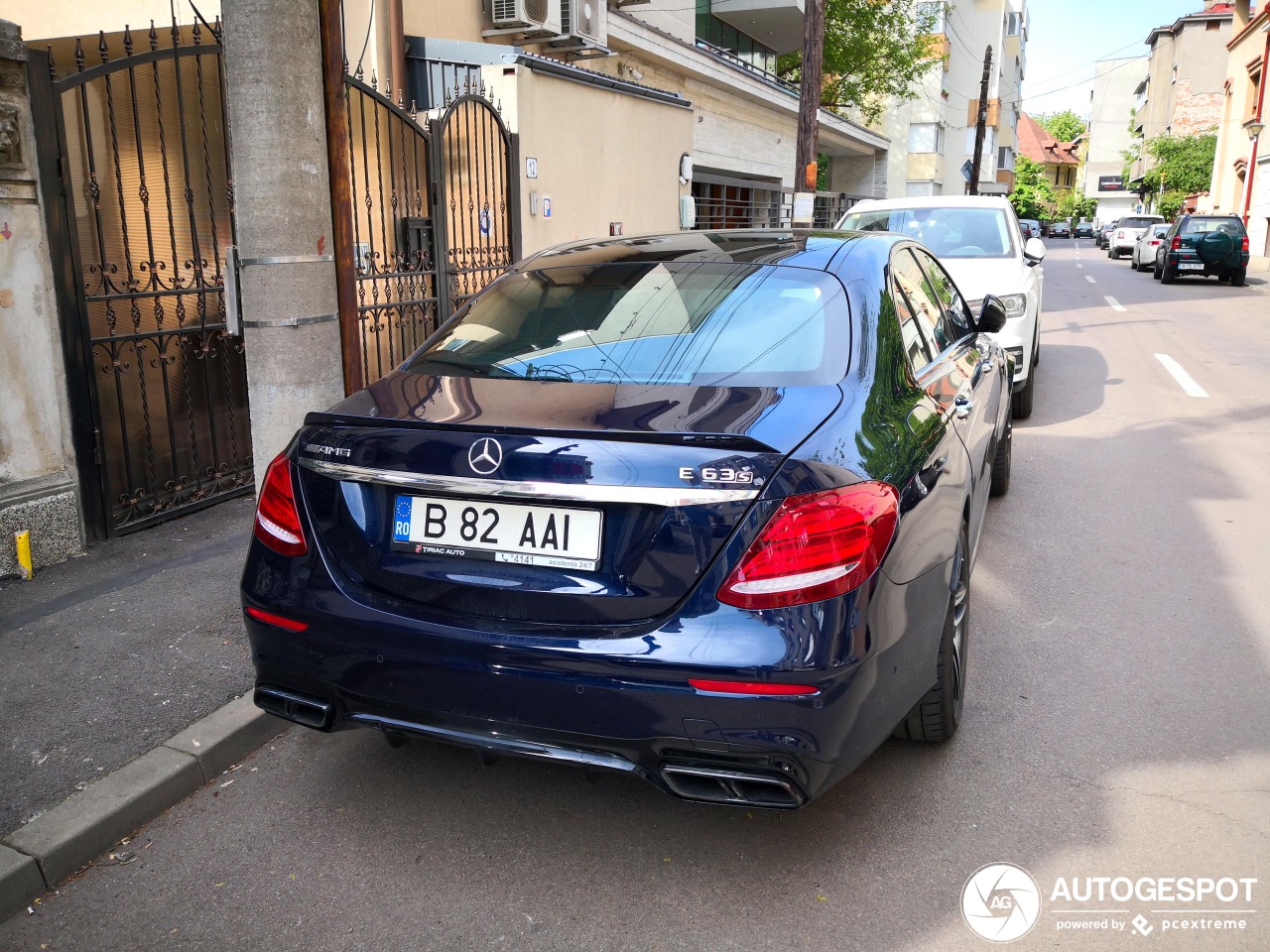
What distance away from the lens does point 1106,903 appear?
266 centimetres

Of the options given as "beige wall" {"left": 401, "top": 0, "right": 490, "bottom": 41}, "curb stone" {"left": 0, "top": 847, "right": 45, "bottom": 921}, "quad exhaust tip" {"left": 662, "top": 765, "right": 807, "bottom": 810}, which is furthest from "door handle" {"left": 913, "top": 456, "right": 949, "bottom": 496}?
"beige wall" {"left": 401, "top": 0, "right": 490, "bottom": 41}

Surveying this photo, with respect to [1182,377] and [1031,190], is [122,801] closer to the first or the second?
[1182,377]

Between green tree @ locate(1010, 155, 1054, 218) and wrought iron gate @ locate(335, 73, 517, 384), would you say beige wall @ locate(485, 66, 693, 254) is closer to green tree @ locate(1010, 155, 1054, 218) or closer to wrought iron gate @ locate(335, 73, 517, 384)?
wrought iron gate @ locate(335, 73, 517, 384)

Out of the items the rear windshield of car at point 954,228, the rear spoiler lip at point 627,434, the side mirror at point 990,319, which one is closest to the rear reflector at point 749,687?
the rear spoiler lip at point 627,434

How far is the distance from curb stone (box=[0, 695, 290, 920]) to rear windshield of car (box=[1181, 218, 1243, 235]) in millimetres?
27909

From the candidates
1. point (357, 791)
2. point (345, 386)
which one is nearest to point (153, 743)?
point (357, 791)

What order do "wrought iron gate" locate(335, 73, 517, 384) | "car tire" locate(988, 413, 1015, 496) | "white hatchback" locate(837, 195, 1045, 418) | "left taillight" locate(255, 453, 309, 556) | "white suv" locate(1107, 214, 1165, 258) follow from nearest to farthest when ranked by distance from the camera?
1. "left taillight" locate(255, 453, 309, 556)
2. "car tire" locate(988, 413, 1015, 496)
3. "wrought iron gate" locate(335, 73, 517, 384)
4. "white hatchback" locate(837, 195, 1045, 418)
5. "white suv" locate(1107, 214, 1165, 258)

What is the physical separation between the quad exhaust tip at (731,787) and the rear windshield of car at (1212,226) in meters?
27.8

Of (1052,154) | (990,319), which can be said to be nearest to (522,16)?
(990,319)

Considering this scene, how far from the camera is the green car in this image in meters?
25.5

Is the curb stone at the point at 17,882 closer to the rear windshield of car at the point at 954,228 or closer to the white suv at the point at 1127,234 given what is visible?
the rear windshield of car at the point at 954,228

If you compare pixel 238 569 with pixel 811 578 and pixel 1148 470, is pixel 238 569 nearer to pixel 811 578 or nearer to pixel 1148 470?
pixel 811 578

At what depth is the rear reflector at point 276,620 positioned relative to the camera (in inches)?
109

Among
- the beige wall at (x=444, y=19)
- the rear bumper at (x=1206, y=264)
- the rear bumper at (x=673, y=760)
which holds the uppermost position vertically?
the beige wall at (x=444, y=19)
